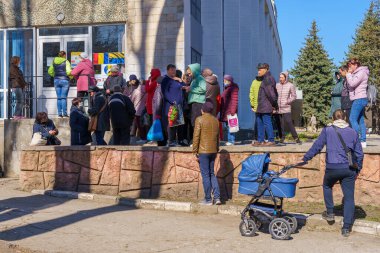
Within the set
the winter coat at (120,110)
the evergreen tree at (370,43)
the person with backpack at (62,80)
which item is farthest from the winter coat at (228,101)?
the evergreen tree at (370,43)

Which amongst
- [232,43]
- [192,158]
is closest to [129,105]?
[192,158]

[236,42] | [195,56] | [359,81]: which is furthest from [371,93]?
[236,42]

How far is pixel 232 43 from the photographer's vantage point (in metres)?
24.3

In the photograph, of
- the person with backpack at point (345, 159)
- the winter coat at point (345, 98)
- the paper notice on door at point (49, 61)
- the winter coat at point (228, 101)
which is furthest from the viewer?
the paper notice on door at point (49, 61)

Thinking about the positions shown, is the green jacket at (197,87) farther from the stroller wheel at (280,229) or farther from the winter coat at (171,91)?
the stroller wheel at (280,229)

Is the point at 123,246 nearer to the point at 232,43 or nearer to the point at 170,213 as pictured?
the point at 170,213

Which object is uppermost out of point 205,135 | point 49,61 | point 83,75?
point 49,61

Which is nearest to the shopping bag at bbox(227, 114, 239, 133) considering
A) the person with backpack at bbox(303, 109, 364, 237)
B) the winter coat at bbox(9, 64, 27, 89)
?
the person with backpack at bbox(303, 109, 364, 237)

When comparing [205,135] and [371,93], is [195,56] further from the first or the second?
[205,135]

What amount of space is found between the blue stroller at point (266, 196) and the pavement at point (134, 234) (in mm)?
170

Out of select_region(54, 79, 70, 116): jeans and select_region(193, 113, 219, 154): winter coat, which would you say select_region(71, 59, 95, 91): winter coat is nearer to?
select_region(54, 79, 70, 116): jeans

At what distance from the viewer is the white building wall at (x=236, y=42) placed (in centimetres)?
2092

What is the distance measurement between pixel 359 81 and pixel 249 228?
3.67 meters

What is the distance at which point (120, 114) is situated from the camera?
39.2 ft
